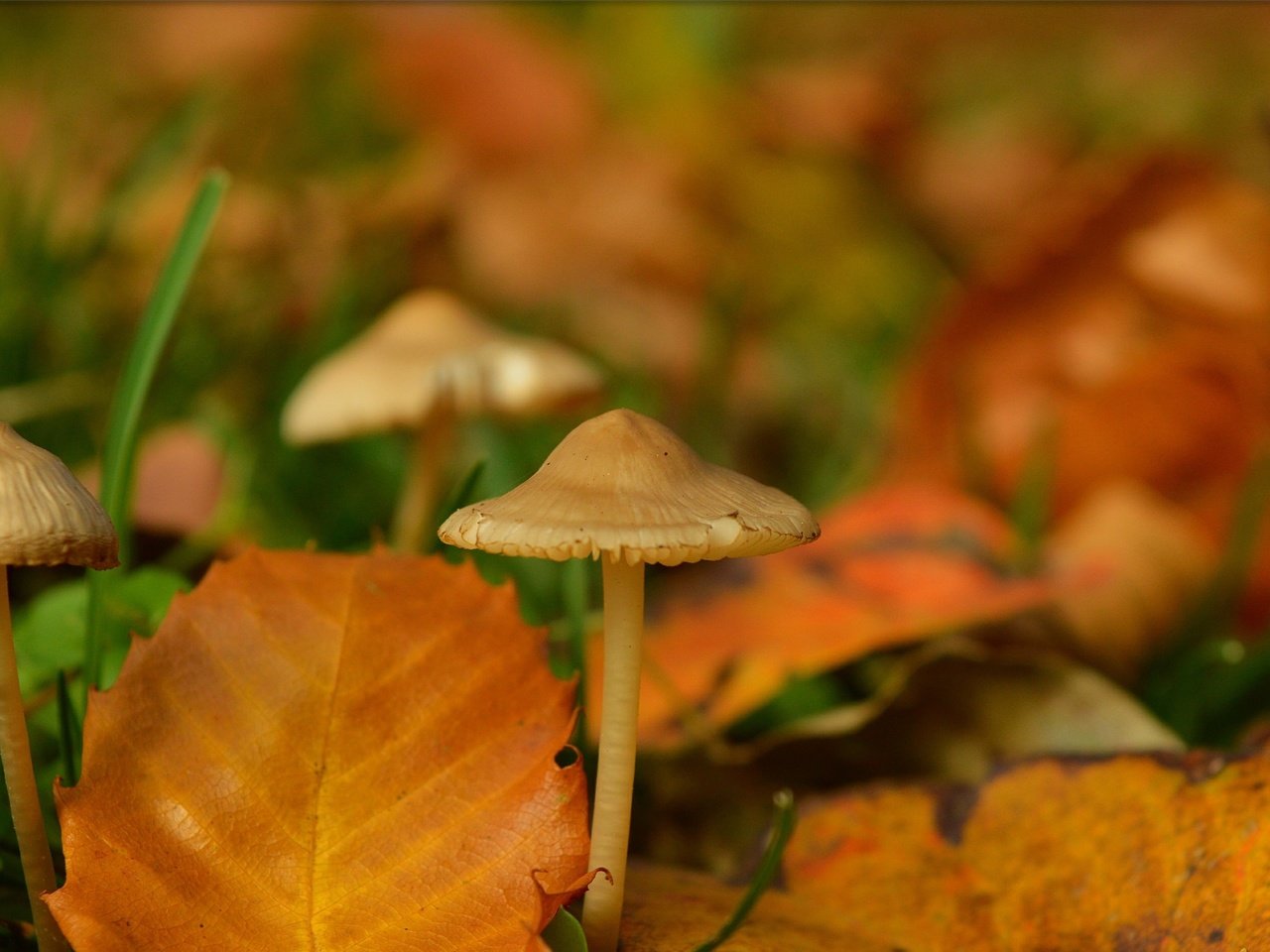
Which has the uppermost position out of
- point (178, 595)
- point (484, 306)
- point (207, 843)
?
point (178, 595)

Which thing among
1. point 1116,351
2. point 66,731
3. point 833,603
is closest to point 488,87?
point 1116,351

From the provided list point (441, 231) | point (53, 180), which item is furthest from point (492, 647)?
point (441, 231)

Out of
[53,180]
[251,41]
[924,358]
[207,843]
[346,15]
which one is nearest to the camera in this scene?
[207,843]

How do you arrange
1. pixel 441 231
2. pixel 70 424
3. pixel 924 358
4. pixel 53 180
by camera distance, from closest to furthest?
pixel 70 424, pixel 53 180, pixel 924 358, pixel 441 231

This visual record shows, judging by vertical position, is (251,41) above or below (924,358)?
above

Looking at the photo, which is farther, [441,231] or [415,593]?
[441,231]

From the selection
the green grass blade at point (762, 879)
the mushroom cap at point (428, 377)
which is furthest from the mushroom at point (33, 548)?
the mushroom cap at point (428, 377)

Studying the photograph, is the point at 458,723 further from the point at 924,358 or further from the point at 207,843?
the point at 924,358

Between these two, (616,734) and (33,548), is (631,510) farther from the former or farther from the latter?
(33,548)
